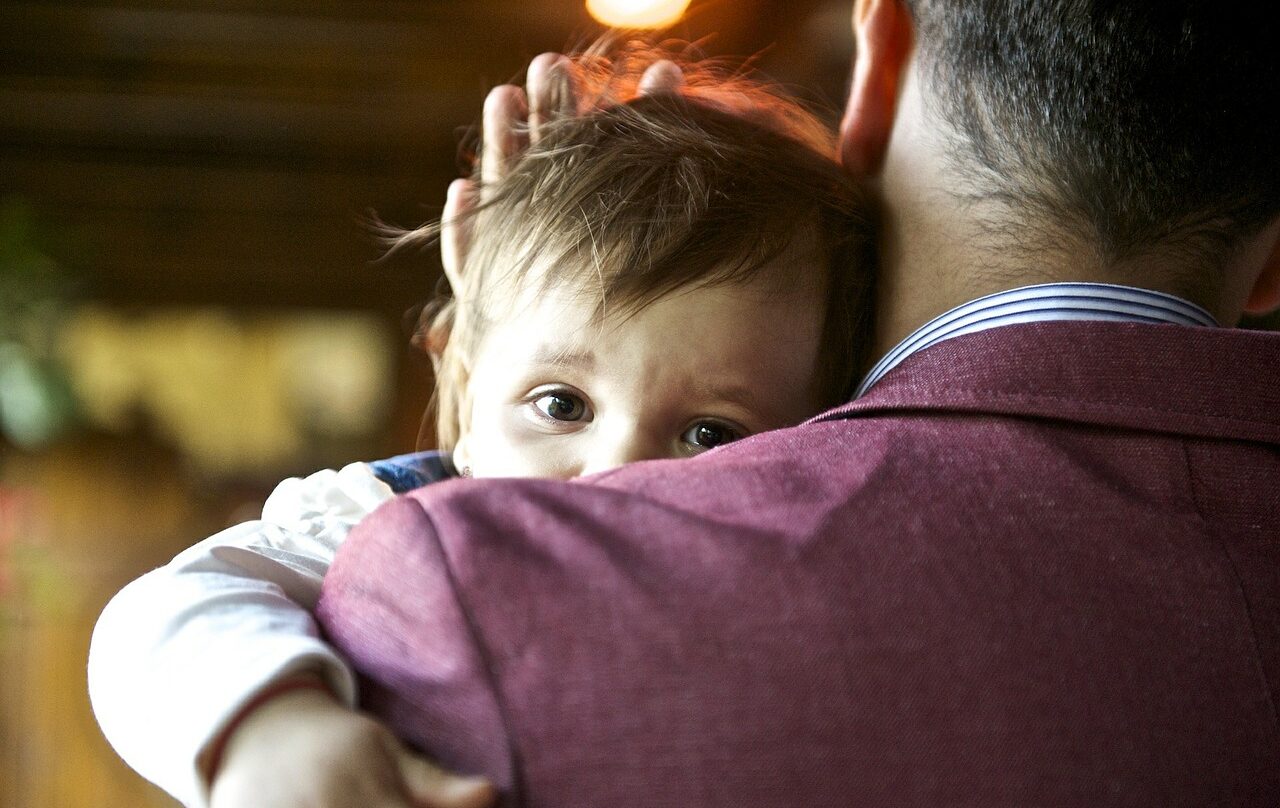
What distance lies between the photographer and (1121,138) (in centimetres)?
88

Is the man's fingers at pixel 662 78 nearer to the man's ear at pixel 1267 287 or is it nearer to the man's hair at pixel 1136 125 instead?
the man's hair at pixel 1136 125

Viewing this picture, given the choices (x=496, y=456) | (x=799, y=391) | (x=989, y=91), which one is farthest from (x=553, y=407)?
(x=989, y=91)

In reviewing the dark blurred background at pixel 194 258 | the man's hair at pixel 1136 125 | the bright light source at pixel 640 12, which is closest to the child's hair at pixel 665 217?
the man's hair at pixel 1136 125

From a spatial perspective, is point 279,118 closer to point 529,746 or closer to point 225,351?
point 225,351

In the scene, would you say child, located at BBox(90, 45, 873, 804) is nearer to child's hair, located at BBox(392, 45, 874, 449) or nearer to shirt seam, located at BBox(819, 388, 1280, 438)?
child's hair, located at BBox(392, 45, 874, 449)

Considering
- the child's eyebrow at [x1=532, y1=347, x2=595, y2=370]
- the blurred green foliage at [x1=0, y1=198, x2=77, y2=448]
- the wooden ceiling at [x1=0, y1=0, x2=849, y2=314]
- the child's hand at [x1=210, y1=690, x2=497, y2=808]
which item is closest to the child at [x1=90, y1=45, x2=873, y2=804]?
the child's eyebrow at [x1=532, y1=347, x2=595, y2=370]

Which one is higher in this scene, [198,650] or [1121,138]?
[1121,138]

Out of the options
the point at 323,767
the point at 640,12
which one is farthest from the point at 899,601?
the point at 640,12

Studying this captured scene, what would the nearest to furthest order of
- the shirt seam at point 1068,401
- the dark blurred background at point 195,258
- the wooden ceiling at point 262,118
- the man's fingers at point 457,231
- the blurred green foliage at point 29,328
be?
the shirt seam at point 1068,401
the man's fingers at point 457,231
the wooden ceiling at point 262,118
the dark blurred background at point 195,258
the blurred green foliage at point 29,328

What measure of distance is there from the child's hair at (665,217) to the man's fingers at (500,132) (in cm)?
3

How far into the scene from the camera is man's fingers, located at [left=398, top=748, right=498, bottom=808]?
0.57m

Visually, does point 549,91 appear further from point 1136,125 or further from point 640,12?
point 640,12

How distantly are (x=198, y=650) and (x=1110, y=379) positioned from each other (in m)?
0.51

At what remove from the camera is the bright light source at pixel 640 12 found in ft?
14.2
